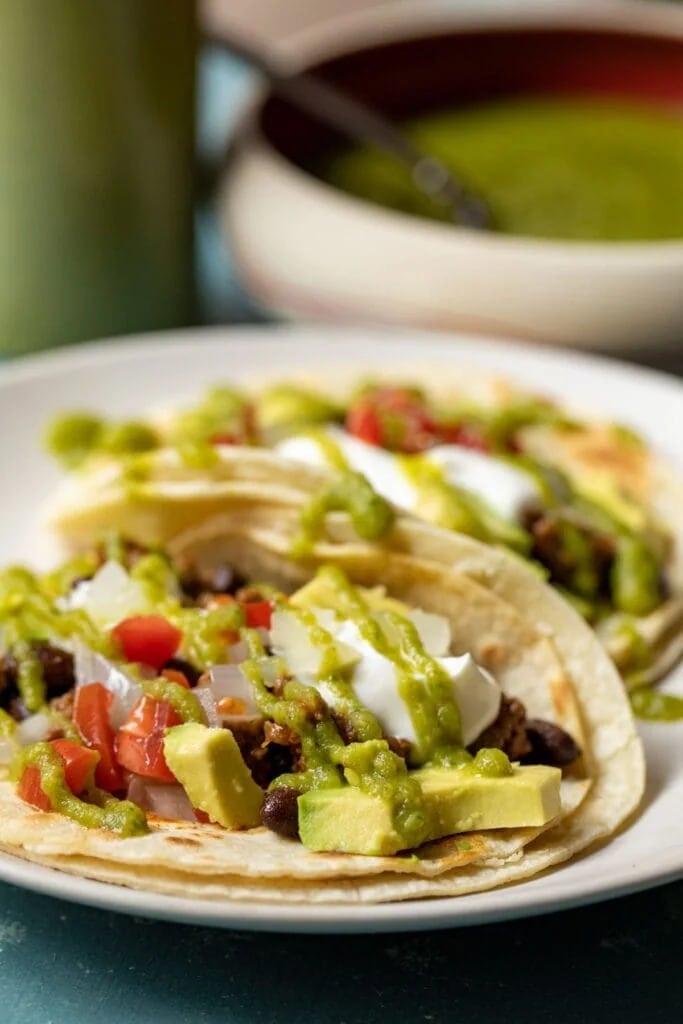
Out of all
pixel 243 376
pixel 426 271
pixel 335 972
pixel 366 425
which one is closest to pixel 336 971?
pixel 335 972

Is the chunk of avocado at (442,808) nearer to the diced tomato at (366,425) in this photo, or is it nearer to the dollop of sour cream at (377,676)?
the dollop of sour cream at (377,676)

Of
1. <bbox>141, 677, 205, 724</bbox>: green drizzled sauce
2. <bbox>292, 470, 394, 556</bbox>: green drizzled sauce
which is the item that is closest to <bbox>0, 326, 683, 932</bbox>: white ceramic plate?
<bbox>292, 470, 394, 556</bbox>: green drizzled sauce

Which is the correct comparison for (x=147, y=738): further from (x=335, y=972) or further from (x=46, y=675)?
(x=335, y=972)

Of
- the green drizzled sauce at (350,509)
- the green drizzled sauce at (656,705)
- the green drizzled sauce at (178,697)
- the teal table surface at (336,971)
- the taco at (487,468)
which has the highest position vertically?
the green drizzled sauce at (350,509)

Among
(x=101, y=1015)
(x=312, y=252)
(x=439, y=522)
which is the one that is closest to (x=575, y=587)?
(x=439, y=522)

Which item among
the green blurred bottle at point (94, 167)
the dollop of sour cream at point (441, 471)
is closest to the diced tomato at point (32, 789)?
the dollop of sour cream at point (441, 471)

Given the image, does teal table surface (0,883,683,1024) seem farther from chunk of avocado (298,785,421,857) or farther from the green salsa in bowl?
the green salsa in bowl
